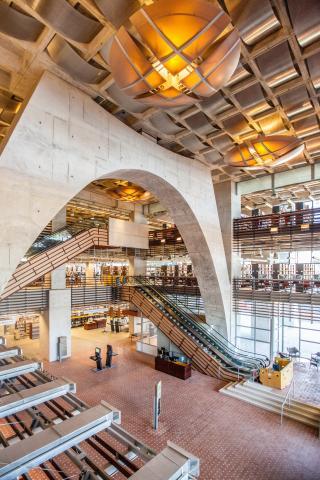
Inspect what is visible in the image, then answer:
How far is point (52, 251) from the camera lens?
11133mm

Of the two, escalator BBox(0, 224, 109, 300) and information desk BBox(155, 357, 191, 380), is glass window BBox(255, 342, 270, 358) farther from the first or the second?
escalator BBox(0, 224, 109, 300)

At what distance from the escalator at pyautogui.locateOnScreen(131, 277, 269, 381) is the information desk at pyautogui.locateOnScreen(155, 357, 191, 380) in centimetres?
88

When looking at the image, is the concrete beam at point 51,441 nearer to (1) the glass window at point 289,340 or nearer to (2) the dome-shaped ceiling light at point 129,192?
(2) the dome-shaped ceiling light at point 129,192

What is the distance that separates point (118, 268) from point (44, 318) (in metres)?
12.4

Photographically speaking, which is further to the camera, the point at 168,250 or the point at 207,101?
the point at 168,250

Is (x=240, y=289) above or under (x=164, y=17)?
under

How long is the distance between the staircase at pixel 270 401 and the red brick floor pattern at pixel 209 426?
29 centimetres

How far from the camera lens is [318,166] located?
1281cm

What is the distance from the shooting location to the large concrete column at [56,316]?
529 inches

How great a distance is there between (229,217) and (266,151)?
687cm

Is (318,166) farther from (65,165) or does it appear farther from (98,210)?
(98,210)

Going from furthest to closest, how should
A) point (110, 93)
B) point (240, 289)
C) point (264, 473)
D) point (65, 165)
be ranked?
point (240, 289) < point (110, 93) < point (65, 165) < point (264, 473)

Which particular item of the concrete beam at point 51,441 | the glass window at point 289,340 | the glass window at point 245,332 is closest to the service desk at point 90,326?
the glass window at point 245,332

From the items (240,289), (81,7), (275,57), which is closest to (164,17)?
(81,7)
